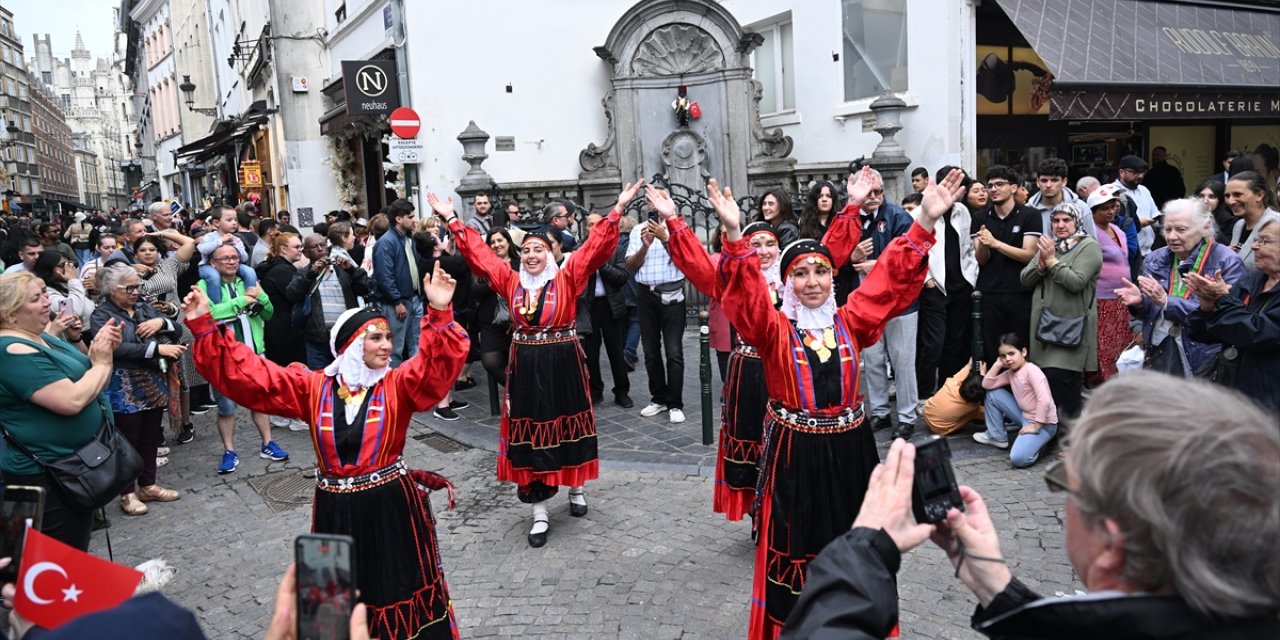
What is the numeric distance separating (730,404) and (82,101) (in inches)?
6739

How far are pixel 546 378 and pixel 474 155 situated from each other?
955 cm

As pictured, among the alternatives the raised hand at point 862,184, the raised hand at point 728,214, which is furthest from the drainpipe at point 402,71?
the raised hand at point 728,214

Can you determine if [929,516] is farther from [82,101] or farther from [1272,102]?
[82,101]

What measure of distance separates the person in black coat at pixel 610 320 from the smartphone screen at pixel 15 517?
6.58 m

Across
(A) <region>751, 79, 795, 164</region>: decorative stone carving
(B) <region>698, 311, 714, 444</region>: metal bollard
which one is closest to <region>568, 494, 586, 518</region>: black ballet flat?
(B) <region>698, 311, 714, 444</region>: metal bollard

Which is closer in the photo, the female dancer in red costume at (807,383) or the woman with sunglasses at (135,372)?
the female dancer in red costume at (807,383)

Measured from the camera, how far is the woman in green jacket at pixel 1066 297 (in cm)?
669

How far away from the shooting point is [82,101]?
146m

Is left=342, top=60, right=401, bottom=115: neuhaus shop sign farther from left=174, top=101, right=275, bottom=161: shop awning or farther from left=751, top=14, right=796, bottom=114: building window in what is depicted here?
left=174, top=101, right=275, bottom=161: shop awning

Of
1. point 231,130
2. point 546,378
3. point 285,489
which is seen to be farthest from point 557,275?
point 231,130

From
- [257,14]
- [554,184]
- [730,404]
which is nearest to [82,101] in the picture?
[257,14]

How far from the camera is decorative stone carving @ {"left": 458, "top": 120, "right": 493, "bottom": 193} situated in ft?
48.2

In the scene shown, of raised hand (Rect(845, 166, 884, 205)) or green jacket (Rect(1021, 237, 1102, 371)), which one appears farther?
green jacket (Rect(1021, 237, 1102, 371))

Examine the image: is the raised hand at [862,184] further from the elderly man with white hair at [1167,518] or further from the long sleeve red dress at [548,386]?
the elderly man with white hair at [1167,518]
